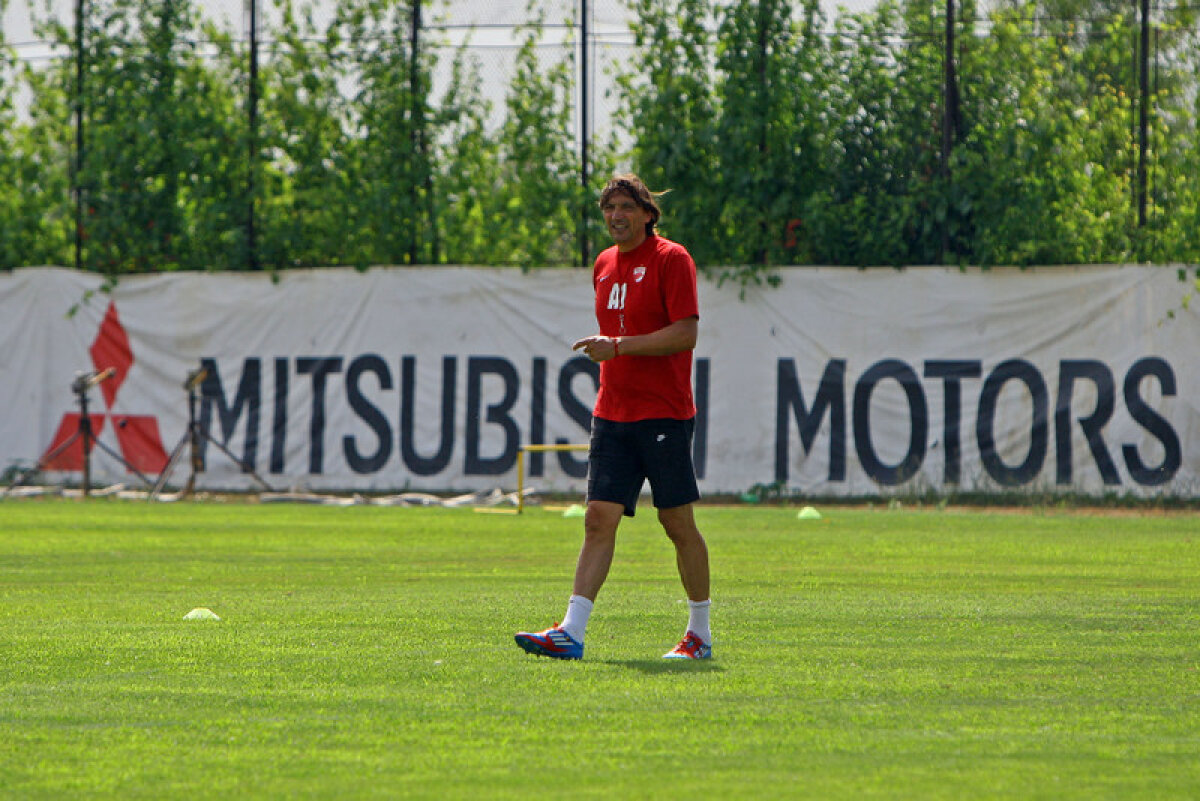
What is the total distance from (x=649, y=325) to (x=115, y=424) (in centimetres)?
1779

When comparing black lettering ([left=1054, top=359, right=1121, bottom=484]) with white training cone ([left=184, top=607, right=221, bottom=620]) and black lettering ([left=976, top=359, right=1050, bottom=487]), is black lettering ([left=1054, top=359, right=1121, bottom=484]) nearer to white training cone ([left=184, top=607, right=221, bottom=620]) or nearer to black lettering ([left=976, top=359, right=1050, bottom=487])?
black lettering ([left=976, top=359, right=1050, bottom=487])

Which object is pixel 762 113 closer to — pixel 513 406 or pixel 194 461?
pixel 513 406

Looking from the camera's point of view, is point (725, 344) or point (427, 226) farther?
point (427, 226)

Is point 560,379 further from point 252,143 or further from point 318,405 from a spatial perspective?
point 252,143

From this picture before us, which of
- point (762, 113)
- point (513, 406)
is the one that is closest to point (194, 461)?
point (513, 406)

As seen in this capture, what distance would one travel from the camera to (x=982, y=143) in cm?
2270

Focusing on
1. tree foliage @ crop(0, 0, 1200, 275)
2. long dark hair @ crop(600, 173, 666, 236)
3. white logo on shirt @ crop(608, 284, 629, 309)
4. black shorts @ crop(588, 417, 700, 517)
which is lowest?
black shorts @ crop(588, 417, 700, 517)

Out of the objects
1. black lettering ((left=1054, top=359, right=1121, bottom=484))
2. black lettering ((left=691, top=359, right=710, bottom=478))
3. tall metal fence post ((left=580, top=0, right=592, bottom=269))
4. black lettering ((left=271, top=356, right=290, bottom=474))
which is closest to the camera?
black lettering ((left=1054, top=359, right=1121, bottom=484))

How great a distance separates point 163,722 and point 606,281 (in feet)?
10.1

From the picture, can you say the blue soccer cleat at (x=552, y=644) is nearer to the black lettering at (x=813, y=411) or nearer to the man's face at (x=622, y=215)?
the man's face at (x=622, y=215)

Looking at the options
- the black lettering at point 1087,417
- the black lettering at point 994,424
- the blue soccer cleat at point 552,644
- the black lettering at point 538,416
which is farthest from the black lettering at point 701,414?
the blue soccer cleat at point 552,644

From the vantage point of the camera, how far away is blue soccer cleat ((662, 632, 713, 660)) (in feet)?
25.3

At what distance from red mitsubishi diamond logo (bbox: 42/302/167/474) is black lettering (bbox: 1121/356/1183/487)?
1249cm

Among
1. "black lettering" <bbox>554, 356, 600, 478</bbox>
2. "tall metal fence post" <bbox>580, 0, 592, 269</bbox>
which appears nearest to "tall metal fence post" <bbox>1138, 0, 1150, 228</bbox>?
"tall metal fence post" <bbox>580, 0, 592, 269</bbox>
